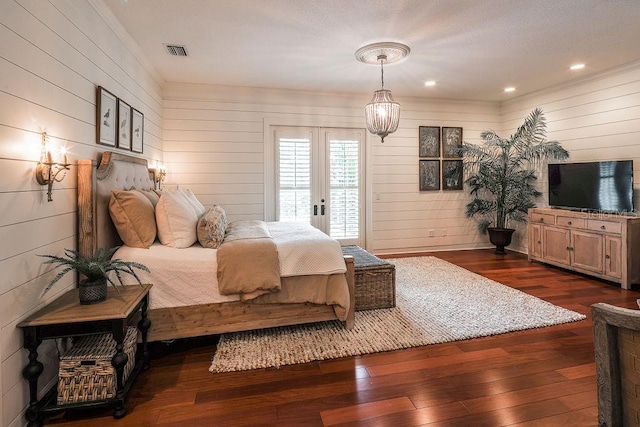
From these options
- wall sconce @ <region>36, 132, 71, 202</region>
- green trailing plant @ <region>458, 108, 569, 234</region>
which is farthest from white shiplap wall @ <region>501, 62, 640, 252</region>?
wall sconce @ <region>36, 132, 71, 202</region>

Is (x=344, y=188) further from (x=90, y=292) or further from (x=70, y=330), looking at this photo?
(x=70, y=330)

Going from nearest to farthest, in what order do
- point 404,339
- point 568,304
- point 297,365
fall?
point 297,365, point 404,339, point 568,304

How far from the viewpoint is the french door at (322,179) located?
17.7ft

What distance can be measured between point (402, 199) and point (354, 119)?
5.35 ft

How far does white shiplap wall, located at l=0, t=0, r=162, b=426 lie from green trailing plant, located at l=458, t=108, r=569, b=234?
548 centimetres

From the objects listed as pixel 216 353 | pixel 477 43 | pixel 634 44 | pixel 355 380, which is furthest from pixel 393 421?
pixel 634 44

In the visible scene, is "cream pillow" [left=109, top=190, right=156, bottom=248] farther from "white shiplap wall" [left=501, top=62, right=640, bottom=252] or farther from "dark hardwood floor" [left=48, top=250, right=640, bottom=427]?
"white shiplap wall" [left=501, top=62, right=640, bottom=252]

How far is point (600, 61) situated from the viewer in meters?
4.20

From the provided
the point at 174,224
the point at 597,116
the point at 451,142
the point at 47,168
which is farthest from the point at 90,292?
the point at 597,116

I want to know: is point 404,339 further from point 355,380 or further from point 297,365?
point 297,365

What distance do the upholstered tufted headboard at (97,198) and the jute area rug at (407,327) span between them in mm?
1208

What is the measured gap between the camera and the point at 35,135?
1.92 meters

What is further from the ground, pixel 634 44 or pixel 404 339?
pixel 634 44

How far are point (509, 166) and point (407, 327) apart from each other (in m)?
4.07
